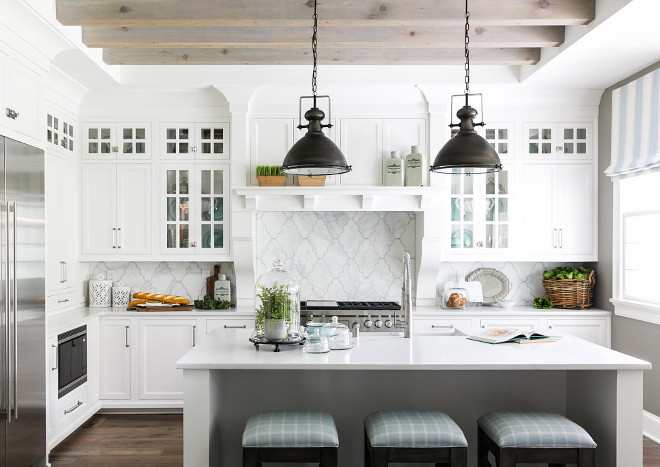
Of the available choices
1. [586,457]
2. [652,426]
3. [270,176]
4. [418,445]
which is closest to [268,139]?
[270,176]

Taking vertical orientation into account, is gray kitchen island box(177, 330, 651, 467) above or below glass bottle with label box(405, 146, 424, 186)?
below

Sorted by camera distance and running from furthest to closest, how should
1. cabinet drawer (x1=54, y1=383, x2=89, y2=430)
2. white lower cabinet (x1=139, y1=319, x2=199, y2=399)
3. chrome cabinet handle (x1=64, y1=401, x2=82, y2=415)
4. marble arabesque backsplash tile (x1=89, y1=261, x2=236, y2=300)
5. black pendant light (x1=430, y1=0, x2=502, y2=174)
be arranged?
marble arabesque backsplash tile (x1=89, y1=261, x2=236, y2=300) → white lower cabinet (x1=139, y1=319, x2=199, y2=399) → chrome cabinet handle (x1=64, y1=401, x2=82, y2=415) → cabinet drawer (x1=54, y1=383, x2=89, y2=430) → black pendant light (x1=430, y1=0, x2=502, y2=174)

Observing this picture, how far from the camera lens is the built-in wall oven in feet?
13.4

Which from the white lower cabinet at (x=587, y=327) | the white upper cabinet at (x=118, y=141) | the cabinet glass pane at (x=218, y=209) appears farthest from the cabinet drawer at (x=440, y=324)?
the white upper cabinet at (x=118, y=141)

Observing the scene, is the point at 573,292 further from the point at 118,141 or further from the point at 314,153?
the point at 118,141

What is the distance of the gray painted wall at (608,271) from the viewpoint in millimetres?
4437

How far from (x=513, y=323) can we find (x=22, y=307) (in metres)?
3.73

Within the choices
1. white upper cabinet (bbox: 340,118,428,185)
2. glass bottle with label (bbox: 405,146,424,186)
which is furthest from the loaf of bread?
glass bottle with label (bbox: 405,146,424,186)

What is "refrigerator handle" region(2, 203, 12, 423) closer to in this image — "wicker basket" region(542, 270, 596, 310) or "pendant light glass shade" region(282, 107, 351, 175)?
"pendant light glass shade" region(282, 107, 351, 175)

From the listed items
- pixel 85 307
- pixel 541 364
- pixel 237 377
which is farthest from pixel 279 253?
pixel 541 364

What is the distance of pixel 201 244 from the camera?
5152 mm

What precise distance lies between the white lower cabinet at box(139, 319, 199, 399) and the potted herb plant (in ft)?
4.34

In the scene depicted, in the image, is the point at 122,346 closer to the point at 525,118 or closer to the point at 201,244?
the point at 201,244

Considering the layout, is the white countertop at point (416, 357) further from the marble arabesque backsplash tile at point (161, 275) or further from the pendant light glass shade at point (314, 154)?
the marble arabesque backsplash tile at point (161, 275)
